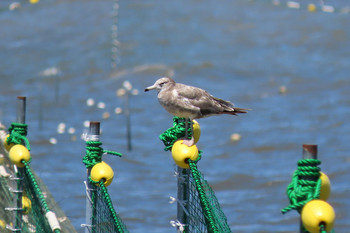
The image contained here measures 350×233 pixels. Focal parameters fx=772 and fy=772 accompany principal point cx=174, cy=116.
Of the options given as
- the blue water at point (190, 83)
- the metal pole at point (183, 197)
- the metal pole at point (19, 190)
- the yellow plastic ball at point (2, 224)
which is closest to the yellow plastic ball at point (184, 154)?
the metal pole at point (183, 197)

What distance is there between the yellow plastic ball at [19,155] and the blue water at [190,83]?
4044mm

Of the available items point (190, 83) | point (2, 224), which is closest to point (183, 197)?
point (2, 224)

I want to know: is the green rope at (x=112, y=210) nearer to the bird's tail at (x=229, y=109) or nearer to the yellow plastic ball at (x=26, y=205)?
the bird's tail at (x=229, y=109)

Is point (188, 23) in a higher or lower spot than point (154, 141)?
higher

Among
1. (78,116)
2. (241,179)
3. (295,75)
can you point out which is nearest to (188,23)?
(295,75)

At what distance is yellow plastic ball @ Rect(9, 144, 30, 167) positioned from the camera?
5.37 metres

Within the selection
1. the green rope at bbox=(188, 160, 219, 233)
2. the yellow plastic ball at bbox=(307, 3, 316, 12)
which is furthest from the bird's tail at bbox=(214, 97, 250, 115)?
the yellow plastic ball at bbox=(307, 3, 316, 12)

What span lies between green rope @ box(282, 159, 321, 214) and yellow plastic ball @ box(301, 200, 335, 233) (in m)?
0.04

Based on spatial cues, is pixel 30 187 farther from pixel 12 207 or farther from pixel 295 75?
pixel 295 75

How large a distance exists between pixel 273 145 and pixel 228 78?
17.2 ft

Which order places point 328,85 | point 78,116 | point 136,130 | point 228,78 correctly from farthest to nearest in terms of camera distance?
point 228,78 → point 328,85 → point 78,116 → point 136,130

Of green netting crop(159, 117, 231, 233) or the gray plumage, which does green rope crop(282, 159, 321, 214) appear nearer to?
green netting crop(159, 117, 231, 233)

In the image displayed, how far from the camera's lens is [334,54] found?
21.0 metres

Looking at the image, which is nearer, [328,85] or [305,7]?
[328,85]
